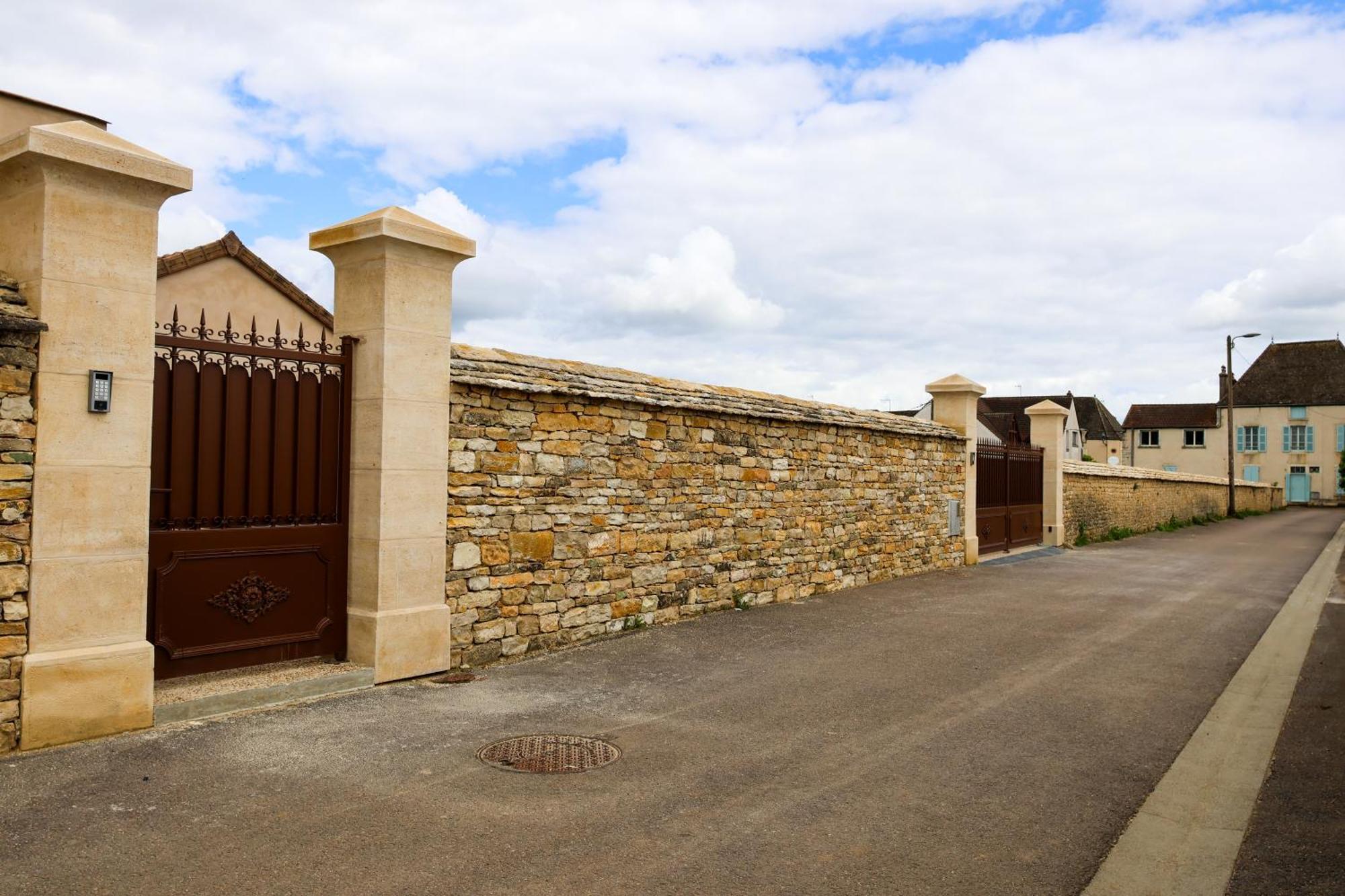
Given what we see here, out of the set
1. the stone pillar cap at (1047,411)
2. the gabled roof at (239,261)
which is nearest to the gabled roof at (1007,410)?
the stone pillar cap at (1047,411)

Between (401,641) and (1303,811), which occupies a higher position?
(401,641)

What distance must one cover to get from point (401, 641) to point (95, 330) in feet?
9.13

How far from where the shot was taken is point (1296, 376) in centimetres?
5666

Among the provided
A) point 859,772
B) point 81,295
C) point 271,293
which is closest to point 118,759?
point 81,295

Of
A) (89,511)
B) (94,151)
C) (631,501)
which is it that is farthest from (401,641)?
(94,151)

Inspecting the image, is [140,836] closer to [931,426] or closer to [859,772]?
[859,772]

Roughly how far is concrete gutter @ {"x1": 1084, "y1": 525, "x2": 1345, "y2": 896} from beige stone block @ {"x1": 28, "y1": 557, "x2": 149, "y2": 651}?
4972mm

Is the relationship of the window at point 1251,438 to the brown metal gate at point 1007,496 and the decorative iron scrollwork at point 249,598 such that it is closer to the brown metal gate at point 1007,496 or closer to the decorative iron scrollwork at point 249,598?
the brown metal gate at point 1007,496

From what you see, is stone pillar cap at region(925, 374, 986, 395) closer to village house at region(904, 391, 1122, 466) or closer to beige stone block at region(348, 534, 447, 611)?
beige stone block at region(348, 534, 447, 611)

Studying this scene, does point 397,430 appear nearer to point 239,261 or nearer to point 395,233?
point 395,233

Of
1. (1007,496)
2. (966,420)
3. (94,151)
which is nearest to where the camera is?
(94,151)

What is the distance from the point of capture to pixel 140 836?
12.6 ft

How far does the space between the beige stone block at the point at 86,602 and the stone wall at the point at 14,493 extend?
7 centimetres

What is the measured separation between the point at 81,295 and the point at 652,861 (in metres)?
4.18
